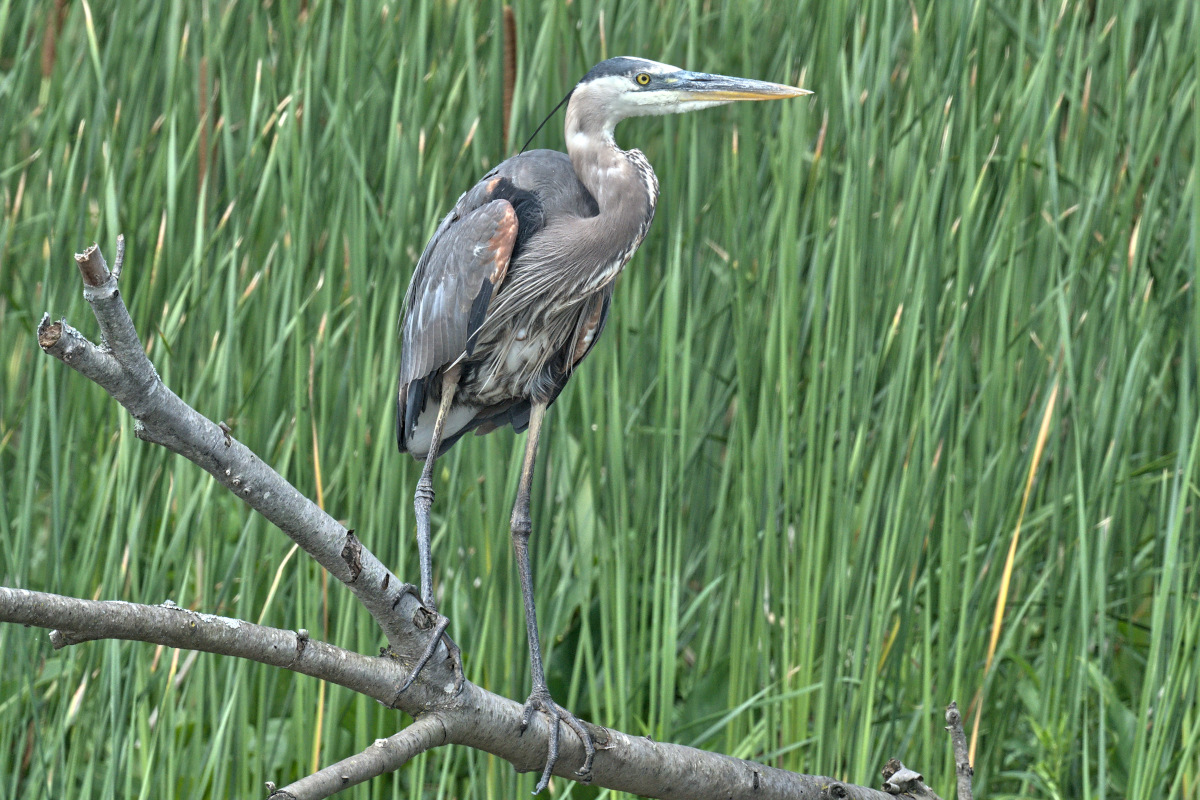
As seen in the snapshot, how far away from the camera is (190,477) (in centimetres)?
221

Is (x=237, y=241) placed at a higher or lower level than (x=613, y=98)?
lower

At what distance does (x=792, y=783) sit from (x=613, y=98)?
3.62 feet

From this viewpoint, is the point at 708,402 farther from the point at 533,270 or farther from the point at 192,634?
the point at 192,634

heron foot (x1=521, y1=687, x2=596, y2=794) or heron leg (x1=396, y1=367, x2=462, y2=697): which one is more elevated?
heron leg (x1=396, y1=367, x2=462, y2=697)

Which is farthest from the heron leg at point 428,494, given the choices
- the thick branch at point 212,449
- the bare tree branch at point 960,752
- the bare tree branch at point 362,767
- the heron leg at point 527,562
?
the bare tree branch at point 960,752

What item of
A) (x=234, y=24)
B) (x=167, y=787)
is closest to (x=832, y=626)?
(x=167, y=787)

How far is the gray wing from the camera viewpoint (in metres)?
1.88

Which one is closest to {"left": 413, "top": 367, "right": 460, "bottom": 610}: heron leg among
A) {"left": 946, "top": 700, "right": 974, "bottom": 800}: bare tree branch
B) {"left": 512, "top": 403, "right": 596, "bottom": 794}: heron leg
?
{"left": 512, "top": 403, "right": 596, "bottom": 794}: heron leg

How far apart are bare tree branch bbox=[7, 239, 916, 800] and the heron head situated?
90cm

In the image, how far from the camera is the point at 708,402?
101 inches

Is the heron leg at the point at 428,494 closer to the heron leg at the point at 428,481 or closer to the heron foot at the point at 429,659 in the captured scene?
the heron leg at the point at 428,481

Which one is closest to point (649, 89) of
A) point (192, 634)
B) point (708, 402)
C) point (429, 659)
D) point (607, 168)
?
point (607, 168)

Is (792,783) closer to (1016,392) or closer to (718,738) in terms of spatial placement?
(718,738)

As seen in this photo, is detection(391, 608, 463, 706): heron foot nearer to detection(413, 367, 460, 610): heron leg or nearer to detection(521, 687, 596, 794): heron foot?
detection(521, 687, 596, 794): heron foot
